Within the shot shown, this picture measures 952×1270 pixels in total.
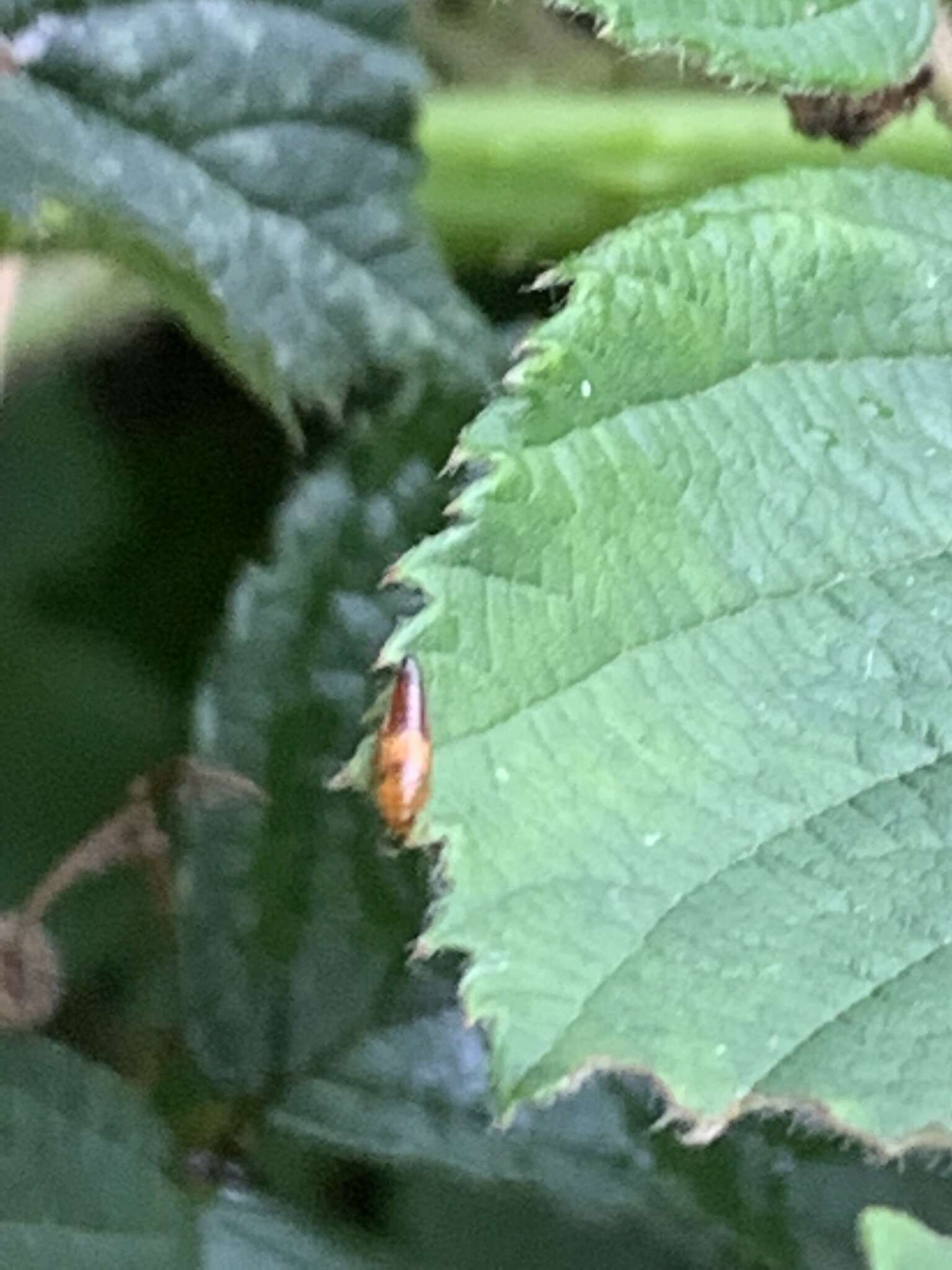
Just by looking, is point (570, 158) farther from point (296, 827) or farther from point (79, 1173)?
point (79, 1173)

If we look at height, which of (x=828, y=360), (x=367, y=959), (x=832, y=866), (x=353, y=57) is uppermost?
(x=353, y=57)

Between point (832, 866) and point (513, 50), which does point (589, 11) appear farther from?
point (513, 50)

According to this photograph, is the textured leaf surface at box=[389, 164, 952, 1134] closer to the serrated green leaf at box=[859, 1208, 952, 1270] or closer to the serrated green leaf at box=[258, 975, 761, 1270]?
the serrated green leaf at box=[859, 1208, 952, 1270]

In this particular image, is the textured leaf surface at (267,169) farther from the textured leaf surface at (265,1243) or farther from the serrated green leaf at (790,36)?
the textured leaf surface at (265,1243)

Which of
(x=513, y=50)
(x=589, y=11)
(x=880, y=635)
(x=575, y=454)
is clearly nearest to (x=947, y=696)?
(x=880, y=635)

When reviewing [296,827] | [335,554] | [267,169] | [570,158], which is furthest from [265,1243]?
[570,158]

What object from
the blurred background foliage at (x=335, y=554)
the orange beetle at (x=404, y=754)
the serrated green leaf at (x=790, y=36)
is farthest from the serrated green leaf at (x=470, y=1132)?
the serrated green leaf at (x=790, y=36)
